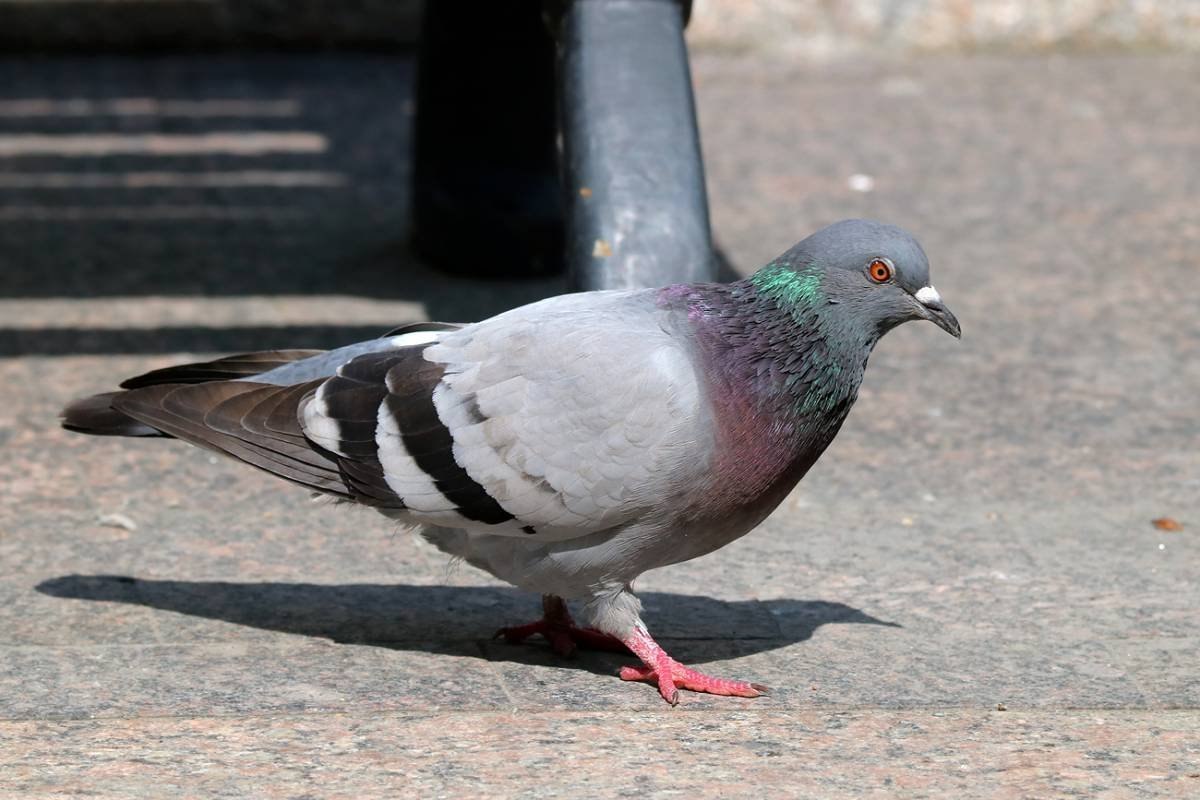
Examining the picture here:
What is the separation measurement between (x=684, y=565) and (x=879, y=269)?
119 cm

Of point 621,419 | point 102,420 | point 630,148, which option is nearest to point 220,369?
point 102,420

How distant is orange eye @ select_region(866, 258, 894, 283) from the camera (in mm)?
3498

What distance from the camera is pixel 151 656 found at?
147 inches

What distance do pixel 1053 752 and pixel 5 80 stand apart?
7.88 m

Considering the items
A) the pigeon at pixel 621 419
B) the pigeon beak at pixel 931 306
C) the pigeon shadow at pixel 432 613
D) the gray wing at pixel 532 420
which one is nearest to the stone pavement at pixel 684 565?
the pigeon shadow at pixel 432 613

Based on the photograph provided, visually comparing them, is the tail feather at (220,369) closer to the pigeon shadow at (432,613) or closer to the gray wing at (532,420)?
the gray wing at (532,420)

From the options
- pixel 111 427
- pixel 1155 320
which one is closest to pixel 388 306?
pixel 111 427

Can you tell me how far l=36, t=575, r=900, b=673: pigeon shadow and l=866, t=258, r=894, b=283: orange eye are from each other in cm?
91

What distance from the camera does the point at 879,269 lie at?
3502mm

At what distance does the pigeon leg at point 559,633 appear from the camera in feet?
12.7

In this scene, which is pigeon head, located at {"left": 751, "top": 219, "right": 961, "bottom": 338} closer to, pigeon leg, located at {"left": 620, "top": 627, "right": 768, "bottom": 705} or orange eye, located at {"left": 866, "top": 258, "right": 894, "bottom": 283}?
orange eye, located at {"left": 866, "top": 258, "right": 894, "bottom": 283}

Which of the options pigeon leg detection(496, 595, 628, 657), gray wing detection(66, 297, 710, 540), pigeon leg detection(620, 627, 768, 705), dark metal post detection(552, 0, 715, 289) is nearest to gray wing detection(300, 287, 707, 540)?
gray wing detection(66, 297, 710, 540)

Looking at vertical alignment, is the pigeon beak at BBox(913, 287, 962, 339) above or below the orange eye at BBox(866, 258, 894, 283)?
below

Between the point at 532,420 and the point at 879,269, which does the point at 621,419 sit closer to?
the point at 532,420
